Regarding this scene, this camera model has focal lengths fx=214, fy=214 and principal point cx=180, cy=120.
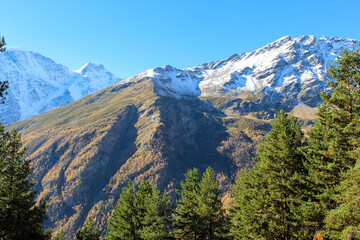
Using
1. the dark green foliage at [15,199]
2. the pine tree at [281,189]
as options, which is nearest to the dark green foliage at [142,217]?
the dark green foliage at [15,199]

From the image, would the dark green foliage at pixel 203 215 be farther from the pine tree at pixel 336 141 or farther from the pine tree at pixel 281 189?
the pine tree at pixel 336 141

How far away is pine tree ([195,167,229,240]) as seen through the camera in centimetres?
2577

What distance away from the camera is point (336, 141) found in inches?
621

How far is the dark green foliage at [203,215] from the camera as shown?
25.8m

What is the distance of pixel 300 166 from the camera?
1919 cm

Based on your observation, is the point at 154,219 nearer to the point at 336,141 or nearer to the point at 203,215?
the point at 203,215

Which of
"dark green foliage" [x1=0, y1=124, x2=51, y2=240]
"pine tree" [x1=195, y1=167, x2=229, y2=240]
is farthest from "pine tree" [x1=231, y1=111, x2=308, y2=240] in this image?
"dark green foliage" [x1=0, y1=124, x2=51, y2=240]

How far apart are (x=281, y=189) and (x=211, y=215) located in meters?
10.4

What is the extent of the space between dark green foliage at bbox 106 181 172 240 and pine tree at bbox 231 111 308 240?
9.76 m

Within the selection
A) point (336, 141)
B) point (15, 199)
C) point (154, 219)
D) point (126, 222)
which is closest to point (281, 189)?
point (336, 141)

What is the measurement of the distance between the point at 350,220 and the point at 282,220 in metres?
7.26

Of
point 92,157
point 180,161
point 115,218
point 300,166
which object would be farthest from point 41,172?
point 300,166

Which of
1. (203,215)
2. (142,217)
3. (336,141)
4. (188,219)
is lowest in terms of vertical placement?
(142,217)

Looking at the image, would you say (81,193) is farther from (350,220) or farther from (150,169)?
(350,220)
